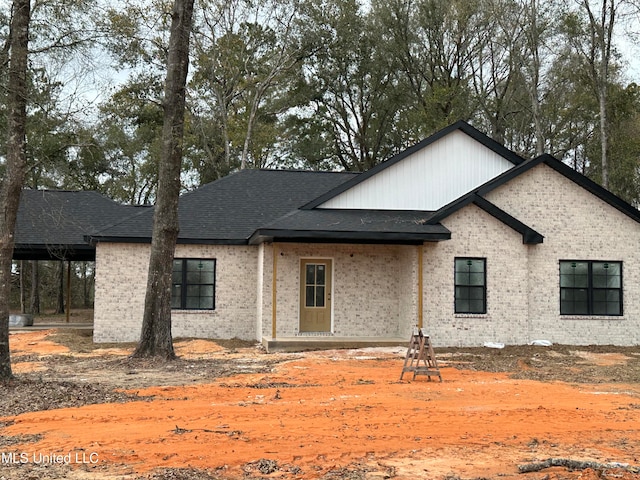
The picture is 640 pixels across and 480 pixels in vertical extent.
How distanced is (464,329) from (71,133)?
1052 cm

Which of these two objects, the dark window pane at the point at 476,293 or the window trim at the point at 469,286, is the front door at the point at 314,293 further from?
the dark window pane at the point at 476,293

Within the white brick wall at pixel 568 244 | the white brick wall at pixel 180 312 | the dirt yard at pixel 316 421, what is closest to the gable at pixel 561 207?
the white brick wall at pixel 568 244

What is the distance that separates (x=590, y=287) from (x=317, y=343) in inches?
301

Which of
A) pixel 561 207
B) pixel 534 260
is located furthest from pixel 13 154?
pixel 561 207

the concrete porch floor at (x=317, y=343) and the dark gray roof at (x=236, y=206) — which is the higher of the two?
the dark gray roof at (x=236, y=206)

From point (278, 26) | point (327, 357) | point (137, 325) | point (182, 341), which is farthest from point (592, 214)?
point (278, 26)

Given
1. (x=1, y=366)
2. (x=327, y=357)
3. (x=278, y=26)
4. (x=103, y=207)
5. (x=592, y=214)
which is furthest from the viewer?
(x=278, y=26)

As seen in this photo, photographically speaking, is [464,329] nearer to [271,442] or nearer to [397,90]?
[271,442]

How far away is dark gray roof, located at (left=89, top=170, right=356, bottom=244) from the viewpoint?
19.4 m

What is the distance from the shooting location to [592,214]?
60.9 ft

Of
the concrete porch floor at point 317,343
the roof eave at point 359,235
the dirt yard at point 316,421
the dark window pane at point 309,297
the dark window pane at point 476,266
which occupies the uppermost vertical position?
the roof eave at point 359,235

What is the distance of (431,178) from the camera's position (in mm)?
19234

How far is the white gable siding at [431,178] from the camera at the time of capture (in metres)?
19.0

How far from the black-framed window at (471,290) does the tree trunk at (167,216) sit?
290 inches
